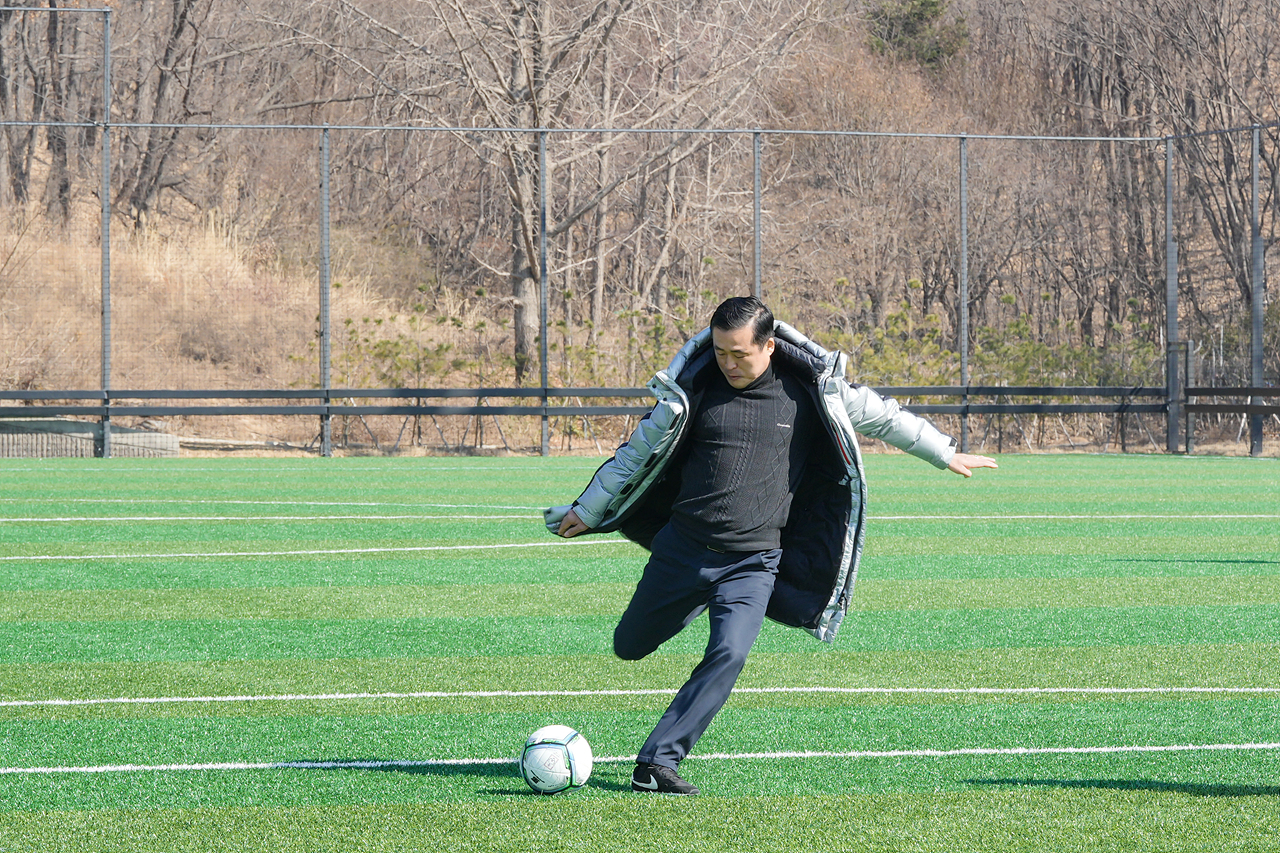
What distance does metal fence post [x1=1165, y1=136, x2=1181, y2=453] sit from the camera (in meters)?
24.5

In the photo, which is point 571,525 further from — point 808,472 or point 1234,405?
point 1234,405

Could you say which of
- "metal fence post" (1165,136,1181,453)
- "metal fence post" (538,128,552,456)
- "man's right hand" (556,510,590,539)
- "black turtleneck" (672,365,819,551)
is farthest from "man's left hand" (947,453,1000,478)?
"metal fence post" (1165,136,1181,453)

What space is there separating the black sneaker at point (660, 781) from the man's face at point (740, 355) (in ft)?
4.48

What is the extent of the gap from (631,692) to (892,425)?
199 cm

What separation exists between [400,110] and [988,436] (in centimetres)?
1334

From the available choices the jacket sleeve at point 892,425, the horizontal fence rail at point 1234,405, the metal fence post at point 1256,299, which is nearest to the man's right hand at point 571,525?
the jacket sleeve at point 892,425

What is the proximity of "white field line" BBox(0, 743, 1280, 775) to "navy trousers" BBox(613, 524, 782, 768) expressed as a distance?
0.50 meters

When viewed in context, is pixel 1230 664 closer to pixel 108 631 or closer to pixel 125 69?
pixel 108 631

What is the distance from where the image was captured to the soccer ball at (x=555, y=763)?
5043 mm

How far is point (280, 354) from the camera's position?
80.2ft

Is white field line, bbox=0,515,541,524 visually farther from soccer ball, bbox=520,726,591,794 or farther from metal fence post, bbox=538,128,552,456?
metal fence post, bbox=538,128,552,456

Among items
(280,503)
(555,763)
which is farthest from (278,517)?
(555,763)

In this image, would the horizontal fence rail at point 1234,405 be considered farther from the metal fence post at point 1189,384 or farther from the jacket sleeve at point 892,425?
the jacket sleeve at point 892,425

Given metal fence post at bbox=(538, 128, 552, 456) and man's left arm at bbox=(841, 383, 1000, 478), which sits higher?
metal fence post at bbox=(538, 128, 552, 456)
